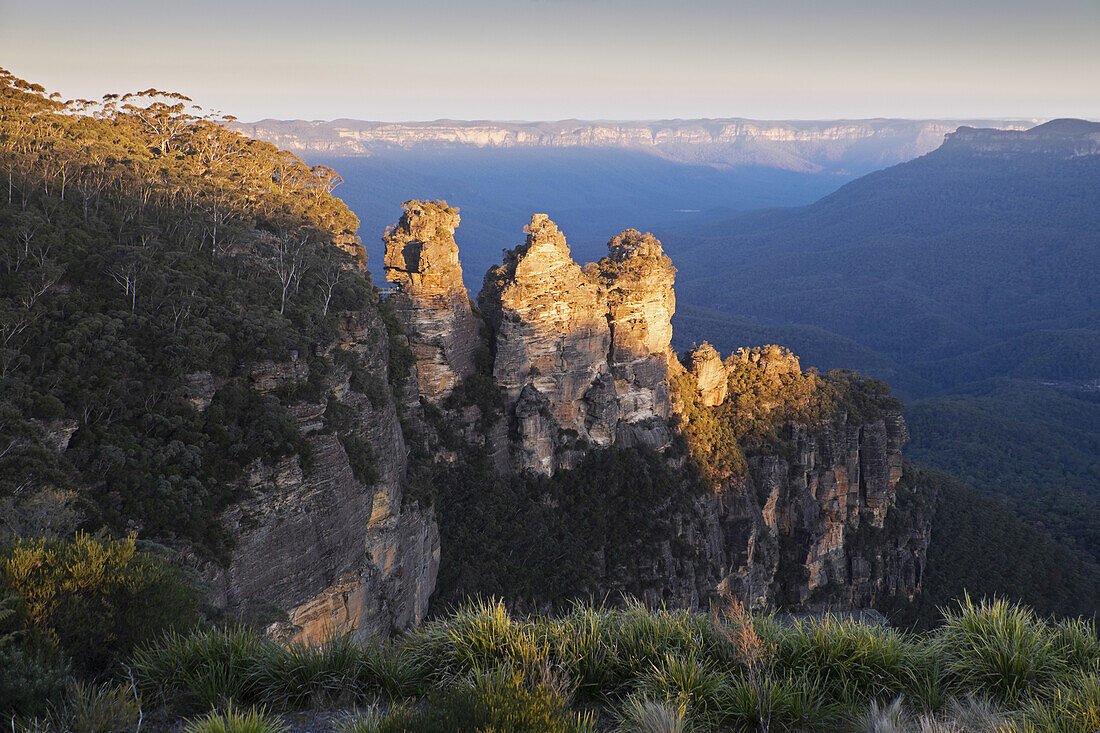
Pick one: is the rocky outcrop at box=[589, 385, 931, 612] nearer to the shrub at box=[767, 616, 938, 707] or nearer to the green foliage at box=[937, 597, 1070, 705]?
the shrub at box=[767, 616, 938, 707]

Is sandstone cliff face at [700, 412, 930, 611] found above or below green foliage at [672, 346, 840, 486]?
below

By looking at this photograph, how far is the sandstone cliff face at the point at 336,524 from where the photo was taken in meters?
25.5

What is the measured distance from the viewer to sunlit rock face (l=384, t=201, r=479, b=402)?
139 ft

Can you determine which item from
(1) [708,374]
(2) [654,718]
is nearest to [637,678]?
(2) [654,718]

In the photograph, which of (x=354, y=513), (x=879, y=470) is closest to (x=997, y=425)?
(x=879, y=470)

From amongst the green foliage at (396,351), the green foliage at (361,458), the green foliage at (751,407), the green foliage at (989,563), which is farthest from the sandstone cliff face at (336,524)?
the green foliage at (989,563)

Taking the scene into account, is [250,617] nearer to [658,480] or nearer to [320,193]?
[658,480]

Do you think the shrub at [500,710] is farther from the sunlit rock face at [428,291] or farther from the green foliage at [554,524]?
the sunlit rock face at [428,291]

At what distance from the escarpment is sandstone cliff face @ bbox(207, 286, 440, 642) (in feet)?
21.5

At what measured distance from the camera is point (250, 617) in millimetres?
23438

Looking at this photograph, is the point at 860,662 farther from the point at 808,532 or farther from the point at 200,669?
the point at 808,532

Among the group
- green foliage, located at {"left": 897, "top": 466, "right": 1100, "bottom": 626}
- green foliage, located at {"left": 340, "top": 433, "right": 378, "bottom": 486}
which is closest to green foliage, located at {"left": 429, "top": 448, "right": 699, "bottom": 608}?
green foliage, located at {"left": 340, "top": 433, "right": 378, "bottom": 486}

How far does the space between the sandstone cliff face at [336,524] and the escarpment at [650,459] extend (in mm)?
6565

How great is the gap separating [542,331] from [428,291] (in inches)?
330
